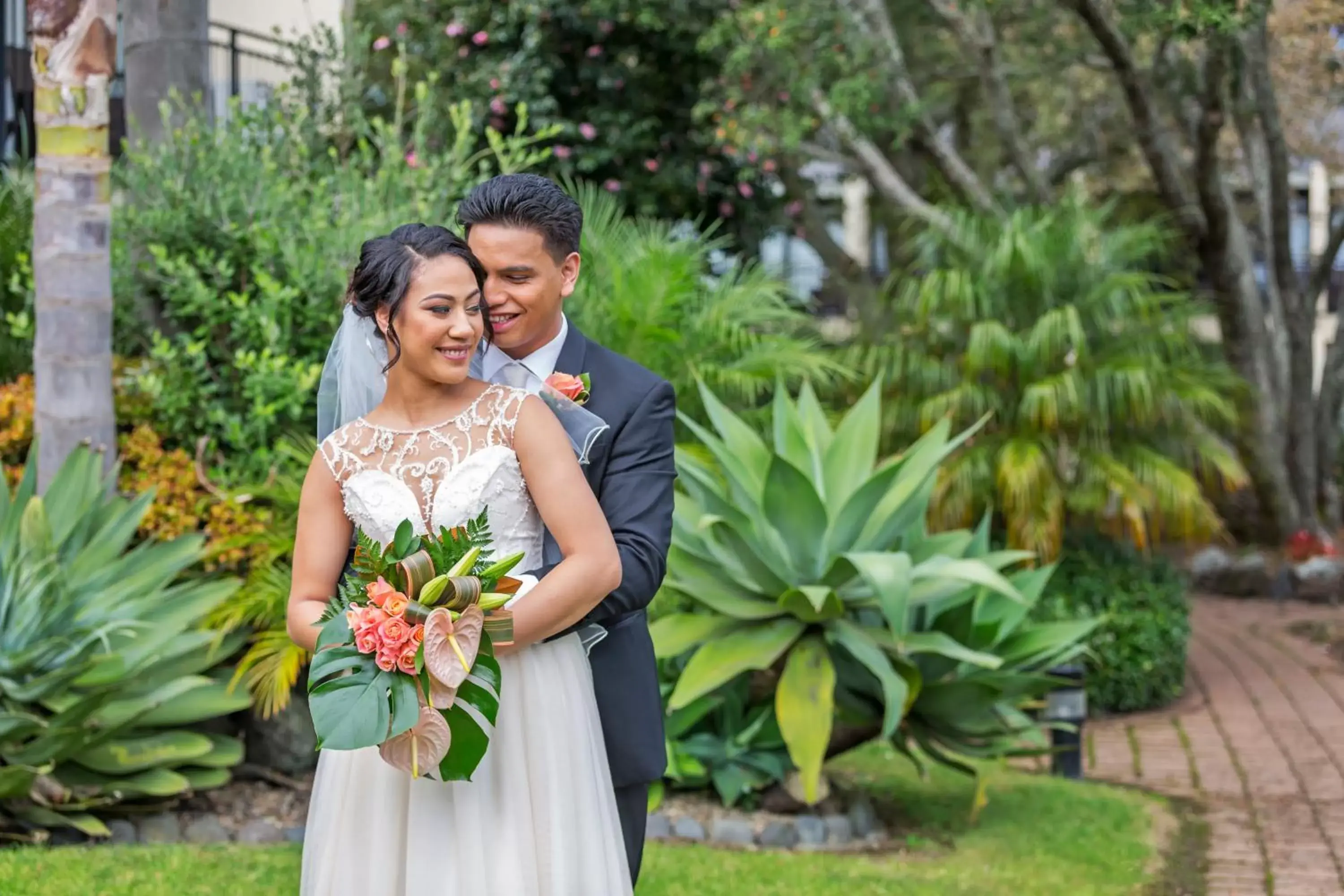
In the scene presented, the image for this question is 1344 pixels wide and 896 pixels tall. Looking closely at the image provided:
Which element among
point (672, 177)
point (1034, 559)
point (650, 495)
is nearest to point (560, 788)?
point (650, 495)

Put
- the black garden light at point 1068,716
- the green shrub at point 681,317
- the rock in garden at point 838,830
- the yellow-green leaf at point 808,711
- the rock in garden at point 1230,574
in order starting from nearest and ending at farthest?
the yellow-green leaf at point 808,711 < the rock in garden at point 838,830 < the green shrub at point 681,317 < the black garden light at point 1068,716 < the rock in garden at point 1230,574

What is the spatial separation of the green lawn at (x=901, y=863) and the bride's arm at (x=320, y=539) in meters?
2.48

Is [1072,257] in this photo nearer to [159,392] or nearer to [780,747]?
[780,747]

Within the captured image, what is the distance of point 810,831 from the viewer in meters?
6.68

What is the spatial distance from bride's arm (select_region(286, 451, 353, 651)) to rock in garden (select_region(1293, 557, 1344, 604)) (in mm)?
14238

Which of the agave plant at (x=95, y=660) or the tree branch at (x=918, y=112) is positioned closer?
the agave plant at (x=95, y=660)

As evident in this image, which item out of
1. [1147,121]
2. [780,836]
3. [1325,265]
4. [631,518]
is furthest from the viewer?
[1325,265]

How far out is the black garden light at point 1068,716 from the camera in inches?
312

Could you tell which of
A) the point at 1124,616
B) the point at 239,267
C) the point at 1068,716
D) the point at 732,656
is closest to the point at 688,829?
the point at 732,656

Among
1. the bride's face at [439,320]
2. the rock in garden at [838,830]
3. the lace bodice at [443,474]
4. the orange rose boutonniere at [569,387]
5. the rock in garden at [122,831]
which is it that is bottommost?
the rock in garden at [838,830]

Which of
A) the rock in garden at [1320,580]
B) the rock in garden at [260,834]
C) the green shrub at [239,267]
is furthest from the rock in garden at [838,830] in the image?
the rock in garden at [1320,580]

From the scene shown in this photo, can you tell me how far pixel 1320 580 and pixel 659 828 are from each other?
10981mm

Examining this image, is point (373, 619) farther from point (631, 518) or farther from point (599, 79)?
point (599, 79)

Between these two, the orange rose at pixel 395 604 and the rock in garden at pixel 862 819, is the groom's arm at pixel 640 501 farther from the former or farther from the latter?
the rock in garden at pixel 862 819
